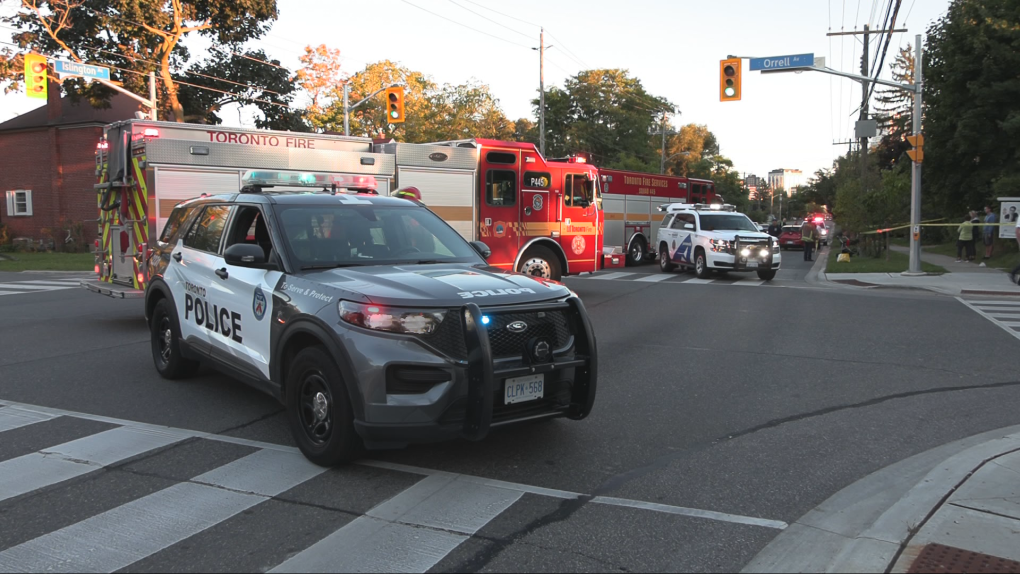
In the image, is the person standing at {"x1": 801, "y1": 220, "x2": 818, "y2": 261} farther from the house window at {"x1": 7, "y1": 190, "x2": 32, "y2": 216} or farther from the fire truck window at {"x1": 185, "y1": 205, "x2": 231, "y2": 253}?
the house window at {"x1": 7, "y1": 190, "x2": 32, "y2": 216}

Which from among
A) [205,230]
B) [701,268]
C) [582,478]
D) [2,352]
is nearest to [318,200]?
[205,230]

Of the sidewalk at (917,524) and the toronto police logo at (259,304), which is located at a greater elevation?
the toronto police logo at (259,304)

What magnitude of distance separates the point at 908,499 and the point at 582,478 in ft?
6.46

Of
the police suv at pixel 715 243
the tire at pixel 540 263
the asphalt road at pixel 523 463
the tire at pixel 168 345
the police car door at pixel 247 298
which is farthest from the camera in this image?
the police suv at pixel 715 243

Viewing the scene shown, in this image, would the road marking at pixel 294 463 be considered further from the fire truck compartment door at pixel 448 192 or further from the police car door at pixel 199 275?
the fire truck compartment door at pixel 448 192

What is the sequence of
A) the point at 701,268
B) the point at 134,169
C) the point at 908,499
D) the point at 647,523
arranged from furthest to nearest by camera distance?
the point at 701,268
the point at 134,169
the point at 908,499
the point at 647,523

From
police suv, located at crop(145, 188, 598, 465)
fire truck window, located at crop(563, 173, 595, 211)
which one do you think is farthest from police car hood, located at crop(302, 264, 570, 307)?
fire truck window, located at crop(563, 173, 595, 211)

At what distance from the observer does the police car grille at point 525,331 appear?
16.1 ft

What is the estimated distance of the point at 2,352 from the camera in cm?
939

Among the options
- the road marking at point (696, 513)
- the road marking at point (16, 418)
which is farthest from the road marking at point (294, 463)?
the road marking at point (16, 418)

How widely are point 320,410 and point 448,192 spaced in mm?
→ 9147

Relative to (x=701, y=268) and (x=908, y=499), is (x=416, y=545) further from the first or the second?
(x=701, y=268)

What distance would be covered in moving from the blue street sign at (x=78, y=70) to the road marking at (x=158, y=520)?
19.8 metres

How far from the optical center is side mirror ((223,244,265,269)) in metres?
5.59
